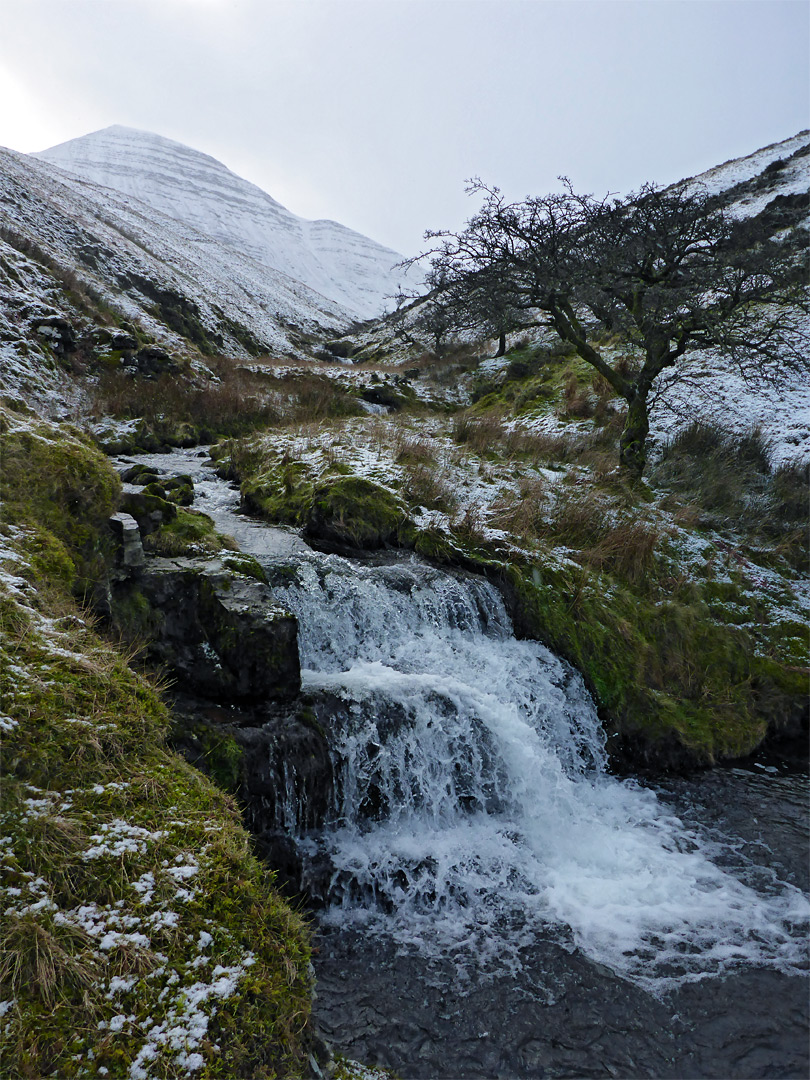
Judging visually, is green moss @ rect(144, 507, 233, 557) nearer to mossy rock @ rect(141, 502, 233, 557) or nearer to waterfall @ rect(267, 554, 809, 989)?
mossy rock @ rect(141, 502, 233, 557)

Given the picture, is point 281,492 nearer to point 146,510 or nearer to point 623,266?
point 146,510

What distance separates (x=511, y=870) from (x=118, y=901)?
12.4ft

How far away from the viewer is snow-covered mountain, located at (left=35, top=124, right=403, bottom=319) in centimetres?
7969

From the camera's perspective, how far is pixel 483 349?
27422mm

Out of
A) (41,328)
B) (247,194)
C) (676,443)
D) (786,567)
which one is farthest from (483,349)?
(247,194)

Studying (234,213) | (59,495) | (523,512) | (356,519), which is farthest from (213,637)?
(234,213)

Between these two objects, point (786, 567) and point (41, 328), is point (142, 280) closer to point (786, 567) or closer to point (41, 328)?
point (41, 328)

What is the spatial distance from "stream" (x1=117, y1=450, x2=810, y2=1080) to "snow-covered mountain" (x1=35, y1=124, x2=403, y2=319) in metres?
68.2

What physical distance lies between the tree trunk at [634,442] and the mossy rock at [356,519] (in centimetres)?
517

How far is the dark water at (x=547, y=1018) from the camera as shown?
134 inches

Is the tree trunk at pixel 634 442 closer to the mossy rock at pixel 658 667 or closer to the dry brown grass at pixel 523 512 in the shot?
the dry brown grass at pixel 523 512

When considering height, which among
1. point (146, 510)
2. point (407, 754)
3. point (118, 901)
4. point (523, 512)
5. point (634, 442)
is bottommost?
point (407, 754)

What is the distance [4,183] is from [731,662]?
40341mm

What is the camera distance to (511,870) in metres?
4.92
